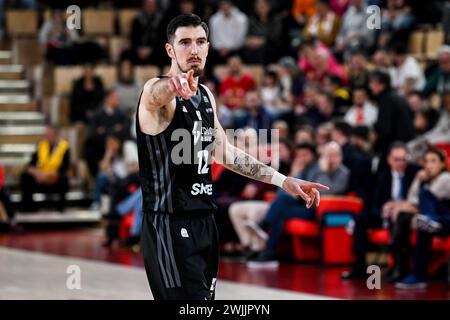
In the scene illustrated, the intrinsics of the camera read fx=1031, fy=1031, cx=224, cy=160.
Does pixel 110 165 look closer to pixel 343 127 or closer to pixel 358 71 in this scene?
pixel 358 71

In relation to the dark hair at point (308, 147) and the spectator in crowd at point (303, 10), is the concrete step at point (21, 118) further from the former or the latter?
the dark hair at point (308, 147)

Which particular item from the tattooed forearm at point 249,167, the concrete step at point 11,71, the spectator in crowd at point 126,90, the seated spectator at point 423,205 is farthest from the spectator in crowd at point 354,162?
the concrete step at point 11,71

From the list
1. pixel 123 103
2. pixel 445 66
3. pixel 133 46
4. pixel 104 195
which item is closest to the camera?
pixel 445 66

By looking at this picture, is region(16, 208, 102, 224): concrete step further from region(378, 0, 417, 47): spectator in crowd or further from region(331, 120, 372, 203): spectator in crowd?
region(331, 120, 372, 203): spectator in crowd

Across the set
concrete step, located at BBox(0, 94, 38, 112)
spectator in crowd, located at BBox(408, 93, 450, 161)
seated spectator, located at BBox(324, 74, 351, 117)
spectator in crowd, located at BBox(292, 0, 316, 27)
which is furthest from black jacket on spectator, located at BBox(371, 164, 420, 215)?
concrete step, located at BBox(0, 94, 38, 112)

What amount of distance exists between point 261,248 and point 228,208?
2.43 ft

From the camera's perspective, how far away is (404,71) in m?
13.8

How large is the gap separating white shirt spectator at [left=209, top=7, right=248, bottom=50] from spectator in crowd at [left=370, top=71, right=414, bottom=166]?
5.94 meters

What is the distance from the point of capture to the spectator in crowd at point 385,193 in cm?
1055

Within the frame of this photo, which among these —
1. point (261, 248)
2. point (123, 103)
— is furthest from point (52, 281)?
point (123, 103)

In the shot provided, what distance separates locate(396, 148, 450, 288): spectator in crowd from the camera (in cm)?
963

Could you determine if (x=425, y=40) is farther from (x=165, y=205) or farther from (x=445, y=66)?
(x=165, y=205)
